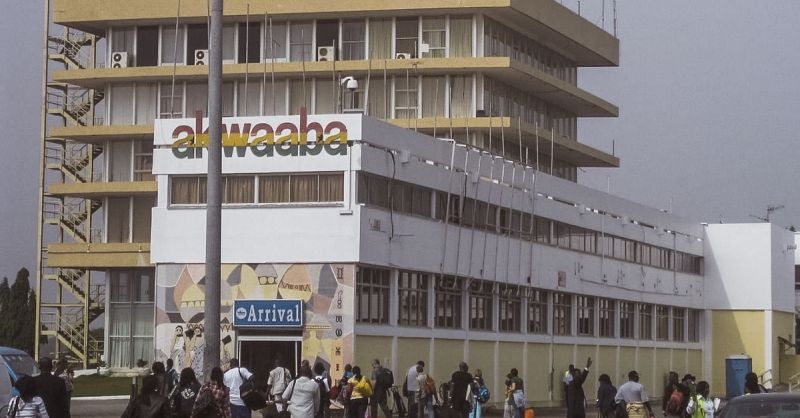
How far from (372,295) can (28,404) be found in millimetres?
27323

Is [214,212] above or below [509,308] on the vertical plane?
above

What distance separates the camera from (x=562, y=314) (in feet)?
208

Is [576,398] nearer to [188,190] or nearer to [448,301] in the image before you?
[448,301]

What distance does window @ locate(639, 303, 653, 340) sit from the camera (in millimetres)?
73688

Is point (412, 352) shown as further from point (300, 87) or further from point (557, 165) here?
point (557, 165)

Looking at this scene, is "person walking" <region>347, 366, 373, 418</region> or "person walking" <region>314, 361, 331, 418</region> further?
"person walking" <region>347, 366, 373, 418</region>

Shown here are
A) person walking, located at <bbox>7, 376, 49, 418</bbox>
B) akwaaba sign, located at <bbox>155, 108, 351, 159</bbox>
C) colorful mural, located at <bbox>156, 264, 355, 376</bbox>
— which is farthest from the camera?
akwaaba sign, located at <bbox>155, 108, 351, 159</bbox>

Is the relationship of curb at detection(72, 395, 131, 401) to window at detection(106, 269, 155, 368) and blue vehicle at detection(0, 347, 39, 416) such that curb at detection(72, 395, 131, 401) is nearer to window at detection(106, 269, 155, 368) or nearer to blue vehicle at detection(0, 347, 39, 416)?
window at detection(106, 269, 155, 368)

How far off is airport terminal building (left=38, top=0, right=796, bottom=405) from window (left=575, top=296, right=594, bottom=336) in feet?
0.54

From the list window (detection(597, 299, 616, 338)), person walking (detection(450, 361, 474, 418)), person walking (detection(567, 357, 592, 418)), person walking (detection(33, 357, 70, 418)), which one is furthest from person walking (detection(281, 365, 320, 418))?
window (detection(597, 299, 616, 338))

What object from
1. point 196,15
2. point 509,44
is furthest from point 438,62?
point 196,15

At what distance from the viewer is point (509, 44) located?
77625 millimetres

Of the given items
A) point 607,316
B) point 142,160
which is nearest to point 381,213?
point 607,316

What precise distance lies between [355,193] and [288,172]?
2.30 metres
